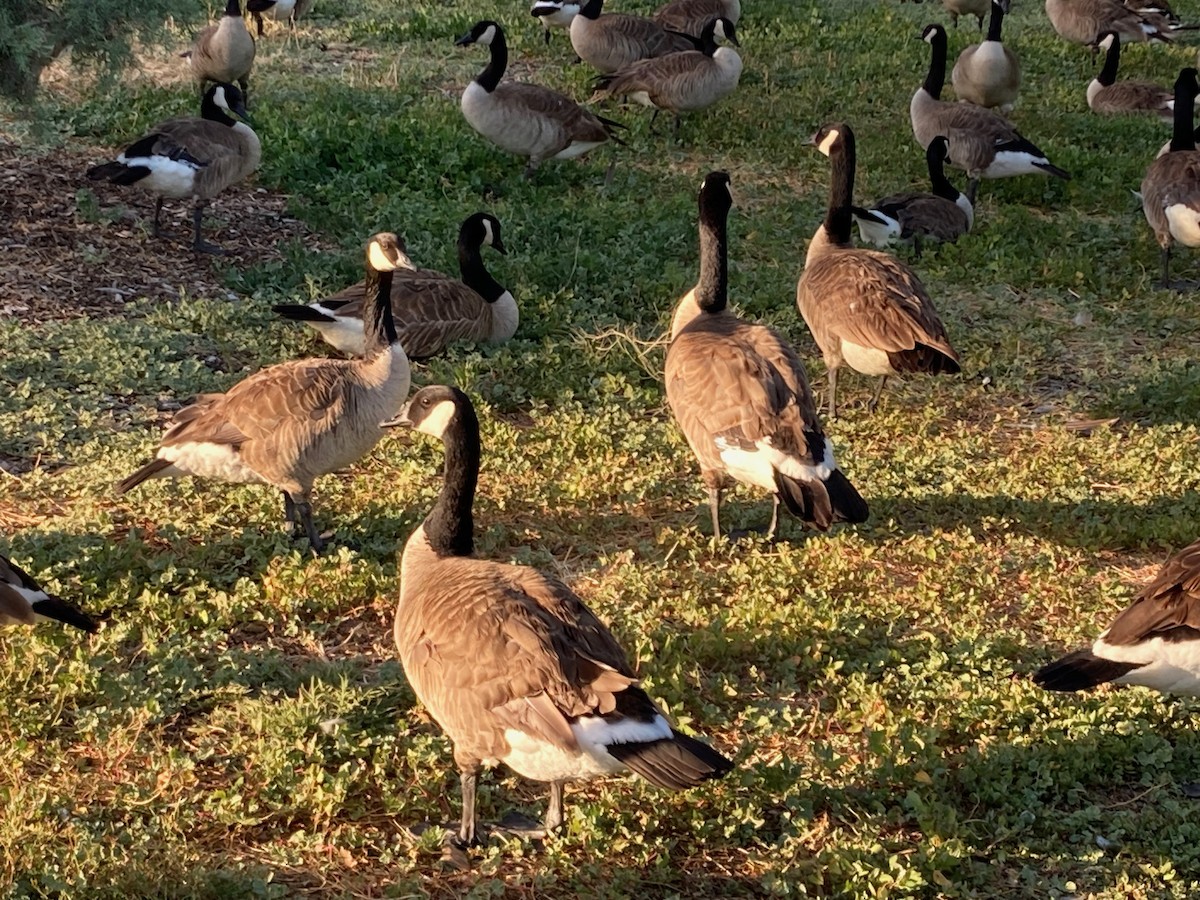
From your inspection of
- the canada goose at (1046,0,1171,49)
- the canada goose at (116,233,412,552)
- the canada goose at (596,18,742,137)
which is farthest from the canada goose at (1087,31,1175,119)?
the canada goose at (116,233,412,552)

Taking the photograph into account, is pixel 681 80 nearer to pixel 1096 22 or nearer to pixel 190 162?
pixel 190 162

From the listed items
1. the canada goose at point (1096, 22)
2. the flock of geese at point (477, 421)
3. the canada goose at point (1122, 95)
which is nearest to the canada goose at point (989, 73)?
the canada goose at point (1122, 95)

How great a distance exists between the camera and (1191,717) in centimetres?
574

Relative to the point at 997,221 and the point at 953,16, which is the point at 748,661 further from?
the point at 953,16

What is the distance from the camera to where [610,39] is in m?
16.5

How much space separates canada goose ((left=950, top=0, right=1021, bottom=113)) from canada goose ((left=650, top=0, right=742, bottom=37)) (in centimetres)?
345

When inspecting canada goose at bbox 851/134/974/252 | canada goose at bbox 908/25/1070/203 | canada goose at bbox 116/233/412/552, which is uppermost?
canada goose at bbox 116/233/412/552

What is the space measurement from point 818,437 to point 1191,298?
619cm

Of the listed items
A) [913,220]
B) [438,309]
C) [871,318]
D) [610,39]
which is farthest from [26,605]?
[610,39]

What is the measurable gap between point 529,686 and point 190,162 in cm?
725

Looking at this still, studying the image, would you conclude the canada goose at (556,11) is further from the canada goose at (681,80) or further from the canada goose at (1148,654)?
the canada goose at (1148,654)

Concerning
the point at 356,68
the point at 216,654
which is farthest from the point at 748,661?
the point at 356,68

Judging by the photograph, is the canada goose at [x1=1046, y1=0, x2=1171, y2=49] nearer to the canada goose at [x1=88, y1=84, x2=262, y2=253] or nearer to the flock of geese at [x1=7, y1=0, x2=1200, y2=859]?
the flock of geese at [x1=7, y1=0, x2=1200, y2=859]

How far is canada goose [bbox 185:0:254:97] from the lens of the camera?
45.8 feet
